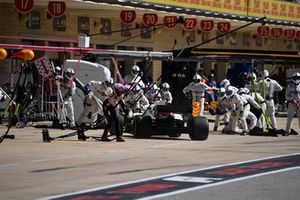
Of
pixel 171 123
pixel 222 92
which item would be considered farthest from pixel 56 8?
pixel 171 123

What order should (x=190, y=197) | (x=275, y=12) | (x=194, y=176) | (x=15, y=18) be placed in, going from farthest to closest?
1. (x=275, y=12)
2. (x=15, y=18)
3. (x=194, y=176)
4. (x=190, y=197)

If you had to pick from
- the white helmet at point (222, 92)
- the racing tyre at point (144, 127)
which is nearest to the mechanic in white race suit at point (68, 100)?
the racing tyre at point (144, 127)

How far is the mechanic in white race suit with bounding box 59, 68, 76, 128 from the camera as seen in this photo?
2648 centimetres

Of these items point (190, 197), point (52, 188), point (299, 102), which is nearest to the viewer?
point (190, 197)

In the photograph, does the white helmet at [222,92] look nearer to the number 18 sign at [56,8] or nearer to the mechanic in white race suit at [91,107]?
the mechanic in white race suit at [91,107]

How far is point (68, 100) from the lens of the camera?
87.4 feet

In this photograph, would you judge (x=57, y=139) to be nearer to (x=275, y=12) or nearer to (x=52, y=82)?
(x=52, y=82)

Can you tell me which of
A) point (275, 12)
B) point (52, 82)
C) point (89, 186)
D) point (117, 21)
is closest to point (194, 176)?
point (89, 186)

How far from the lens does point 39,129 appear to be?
25859 millimetres

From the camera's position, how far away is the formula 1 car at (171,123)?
73.9ft

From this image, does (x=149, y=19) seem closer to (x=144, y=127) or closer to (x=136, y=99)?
(x=136, y=99)

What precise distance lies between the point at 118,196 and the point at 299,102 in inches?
568

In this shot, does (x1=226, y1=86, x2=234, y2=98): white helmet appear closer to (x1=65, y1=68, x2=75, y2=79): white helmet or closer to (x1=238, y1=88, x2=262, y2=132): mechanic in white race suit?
(x1=238, y1=88, x2=262, y2=132): mechanic in white race suit

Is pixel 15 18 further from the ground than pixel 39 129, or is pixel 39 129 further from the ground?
pixel 15 18
